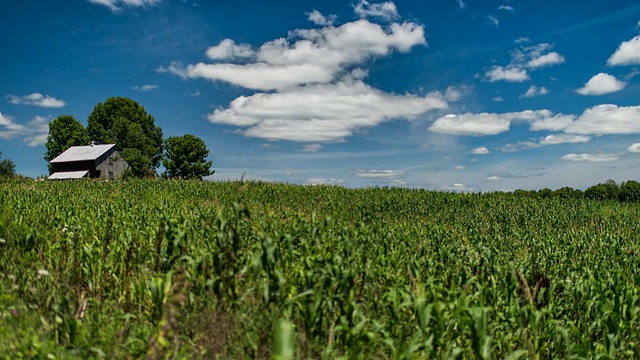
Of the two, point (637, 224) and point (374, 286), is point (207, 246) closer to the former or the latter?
point (374, 286)

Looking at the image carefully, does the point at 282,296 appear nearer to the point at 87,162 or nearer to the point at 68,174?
the point at 87,162

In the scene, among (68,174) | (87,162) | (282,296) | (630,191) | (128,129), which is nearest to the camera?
(282,296)

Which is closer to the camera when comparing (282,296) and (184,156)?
(282,296)

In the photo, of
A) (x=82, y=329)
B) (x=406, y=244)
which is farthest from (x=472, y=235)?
(x=82, y=329)

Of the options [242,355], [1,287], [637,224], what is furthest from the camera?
[637,224]

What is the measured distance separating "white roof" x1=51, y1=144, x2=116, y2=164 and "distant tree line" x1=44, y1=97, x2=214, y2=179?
5.57 ft

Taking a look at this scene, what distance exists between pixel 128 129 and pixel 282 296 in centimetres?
5801

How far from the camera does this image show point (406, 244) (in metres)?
8.57

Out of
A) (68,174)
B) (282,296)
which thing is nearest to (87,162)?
(68,174)

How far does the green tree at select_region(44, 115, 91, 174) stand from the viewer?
2293 inches

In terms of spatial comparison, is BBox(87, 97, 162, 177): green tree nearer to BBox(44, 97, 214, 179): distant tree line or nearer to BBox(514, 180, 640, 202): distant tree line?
BBox(44, 97, 214, 179): distant tree line

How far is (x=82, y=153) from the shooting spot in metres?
53.5

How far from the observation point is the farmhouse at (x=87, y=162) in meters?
52.5

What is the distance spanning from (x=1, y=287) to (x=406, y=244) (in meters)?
6.29
